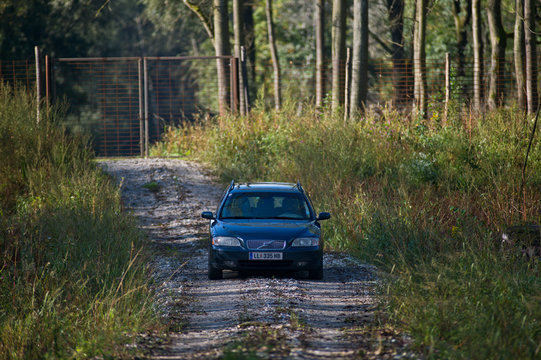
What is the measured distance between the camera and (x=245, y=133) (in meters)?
23.0

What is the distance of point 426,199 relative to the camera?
15.5m

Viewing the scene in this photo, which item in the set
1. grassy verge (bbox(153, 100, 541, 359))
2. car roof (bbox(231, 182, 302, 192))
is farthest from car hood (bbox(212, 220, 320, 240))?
grassy verge (bbox(153, 100, 541, 359))

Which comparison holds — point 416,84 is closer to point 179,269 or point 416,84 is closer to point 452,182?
point 452,182

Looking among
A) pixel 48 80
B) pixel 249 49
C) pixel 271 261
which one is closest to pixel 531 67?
pixel 271 261

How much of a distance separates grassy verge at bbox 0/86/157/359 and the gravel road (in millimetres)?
523

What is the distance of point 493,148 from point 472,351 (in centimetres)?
1049

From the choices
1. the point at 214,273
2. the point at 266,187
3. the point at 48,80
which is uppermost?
the point at 48,80

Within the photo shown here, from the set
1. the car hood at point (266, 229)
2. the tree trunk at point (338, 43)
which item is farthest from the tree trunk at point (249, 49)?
the car hood at point (266, 229)

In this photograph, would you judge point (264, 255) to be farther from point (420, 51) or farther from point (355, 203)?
point (420, 51)

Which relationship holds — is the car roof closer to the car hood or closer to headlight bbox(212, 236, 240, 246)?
the car hood

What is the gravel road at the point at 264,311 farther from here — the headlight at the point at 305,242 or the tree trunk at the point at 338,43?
the tree trunk at the point at 338,43

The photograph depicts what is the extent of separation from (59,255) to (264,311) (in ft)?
11.3

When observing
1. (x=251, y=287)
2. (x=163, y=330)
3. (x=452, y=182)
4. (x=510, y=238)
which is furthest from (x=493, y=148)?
(x=163, y=330)

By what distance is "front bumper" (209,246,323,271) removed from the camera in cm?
1157
